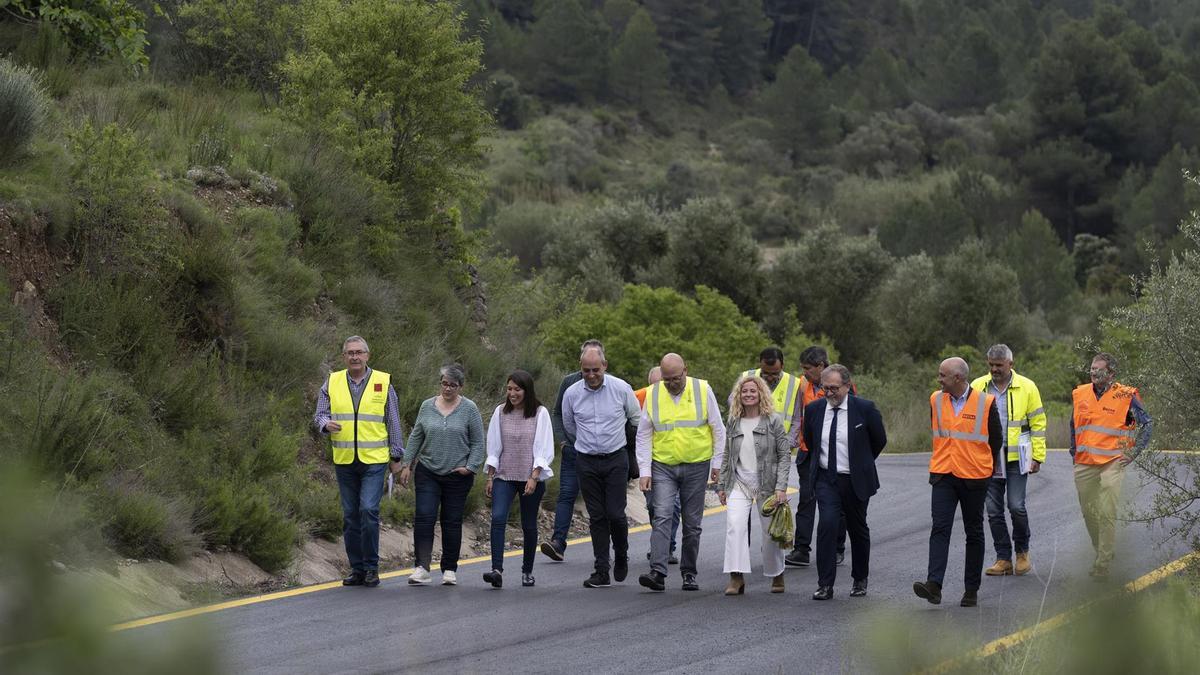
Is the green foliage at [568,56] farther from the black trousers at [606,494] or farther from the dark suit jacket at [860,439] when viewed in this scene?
the dark suit jacket at [860,439]

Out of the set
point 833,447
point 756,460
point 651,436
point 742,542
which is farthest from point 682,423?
point 833,447

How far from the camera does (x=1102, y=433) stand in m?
12.8

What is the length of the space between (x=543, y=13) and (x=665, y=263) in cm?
5432

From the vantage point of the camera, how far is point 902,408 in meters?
37.5

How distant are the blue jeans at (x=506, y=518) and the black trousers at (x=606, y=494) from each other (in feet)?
1.55

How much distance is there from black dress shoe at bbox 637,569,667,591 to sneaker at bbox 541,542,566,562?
1.78m

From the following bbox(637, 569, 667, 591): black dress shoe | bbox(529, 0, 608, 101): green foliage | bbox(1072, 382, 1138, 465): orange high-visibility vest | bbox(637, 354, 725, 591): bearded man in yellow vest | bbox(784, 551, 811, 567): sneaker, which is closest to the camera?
bbox(637, 569, 667, 591): black dress shoe

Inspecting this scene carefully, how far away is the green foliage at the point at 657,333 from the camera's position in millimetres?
35656

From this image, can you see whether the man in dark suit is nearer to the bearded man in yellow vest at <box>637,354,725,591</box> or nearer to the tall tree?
the bearded man in yellow vest at <box>637,354,725,591</box>

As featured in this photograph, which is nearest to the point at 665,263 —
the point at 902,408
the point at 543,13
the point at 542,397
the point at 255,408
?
the point at 902,408

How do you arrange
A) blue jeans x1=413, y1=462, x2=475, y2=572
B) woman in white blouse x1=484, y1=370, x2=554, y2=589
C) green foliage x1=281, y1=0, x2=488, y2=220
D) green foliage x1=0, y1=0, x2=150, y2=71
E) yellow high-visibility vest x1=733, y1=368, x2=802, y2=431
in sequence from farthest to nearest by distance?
1. green foliage x1=281, y1=0, x2=488, y2=220
2. green foliage x1=0, y1=0, x2=150, y2=71
3. yellow high-visibility vest x1=733, y1=368, x2=802, y2=431
4. woman in white blouse x1=484, y1=370, x2=554, y2=589
5. blue jeans x1=413, y1=462, x2=475, y2=572

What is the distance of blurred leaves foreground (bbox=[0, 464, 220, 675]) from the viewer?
1.82m

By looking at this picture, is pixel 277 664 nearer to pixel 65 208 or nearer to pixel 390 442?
pixel 390 442

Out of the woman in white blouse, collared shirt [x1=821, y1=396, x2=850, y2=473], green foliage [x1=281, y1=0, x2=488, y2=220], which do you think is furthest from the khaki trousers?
green foliage [x1=281, y1=0, x2=488, y2=220]
